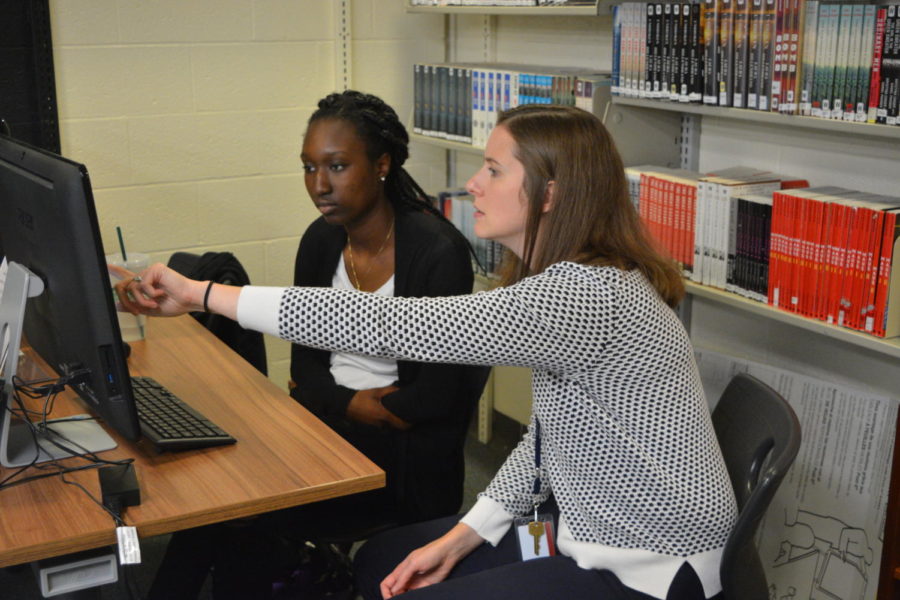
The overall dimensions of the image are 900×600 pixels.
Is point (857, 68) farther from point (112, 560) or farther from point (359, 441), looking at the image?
point (112, 560)

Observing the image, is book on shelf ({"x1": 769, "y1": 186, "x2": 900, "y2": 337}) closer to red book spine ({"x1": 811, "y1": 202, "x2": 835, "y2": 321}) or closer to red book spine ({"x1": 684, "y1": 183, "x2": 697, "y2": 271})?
red book spine ({"x1": 811, "y1": 202, "x2": 835, "y2": 321})

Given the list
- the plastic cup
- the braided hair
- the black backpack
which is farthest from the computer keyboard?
the braided hair

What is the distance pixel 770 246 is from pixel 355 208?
0.92m

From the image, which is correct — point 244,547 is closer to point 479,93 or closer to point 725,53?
point 725,53

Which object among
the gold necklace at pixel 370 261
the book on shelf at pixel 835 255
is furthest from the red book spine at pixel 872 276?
the gold necklace at pixel 370 261

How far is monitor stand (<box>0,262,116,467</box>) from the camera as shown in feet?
4.80

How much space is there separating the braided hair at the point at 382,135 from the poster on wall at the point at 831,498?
35.7 inches

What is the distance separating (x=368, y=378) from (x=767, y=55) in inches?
43.2

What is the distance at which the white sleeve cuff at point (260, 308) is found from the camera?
1.46m

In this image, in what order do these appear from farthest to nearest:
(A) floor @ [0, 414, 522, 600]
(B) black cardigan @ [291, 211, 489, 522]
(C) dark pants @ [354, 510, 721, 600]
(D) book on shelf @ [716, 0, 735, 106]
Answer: (A) floor @ [0, 414, 522, 600] → (D) book on shelf @ [716, 0, 735, 106] → (B) black cardigan @ [291, 211, 489, 522] → (C) dark pants @ [354, 510, 721, 600]

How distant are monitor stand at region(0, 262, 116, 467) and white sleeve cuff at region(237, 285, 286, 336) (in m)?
0.30

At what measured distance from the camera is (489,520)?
1.66m

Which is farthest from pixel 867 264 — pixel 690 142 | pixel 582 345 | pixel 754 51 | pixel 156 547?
pixel 156 547

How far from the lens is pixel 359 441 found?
2.07m
